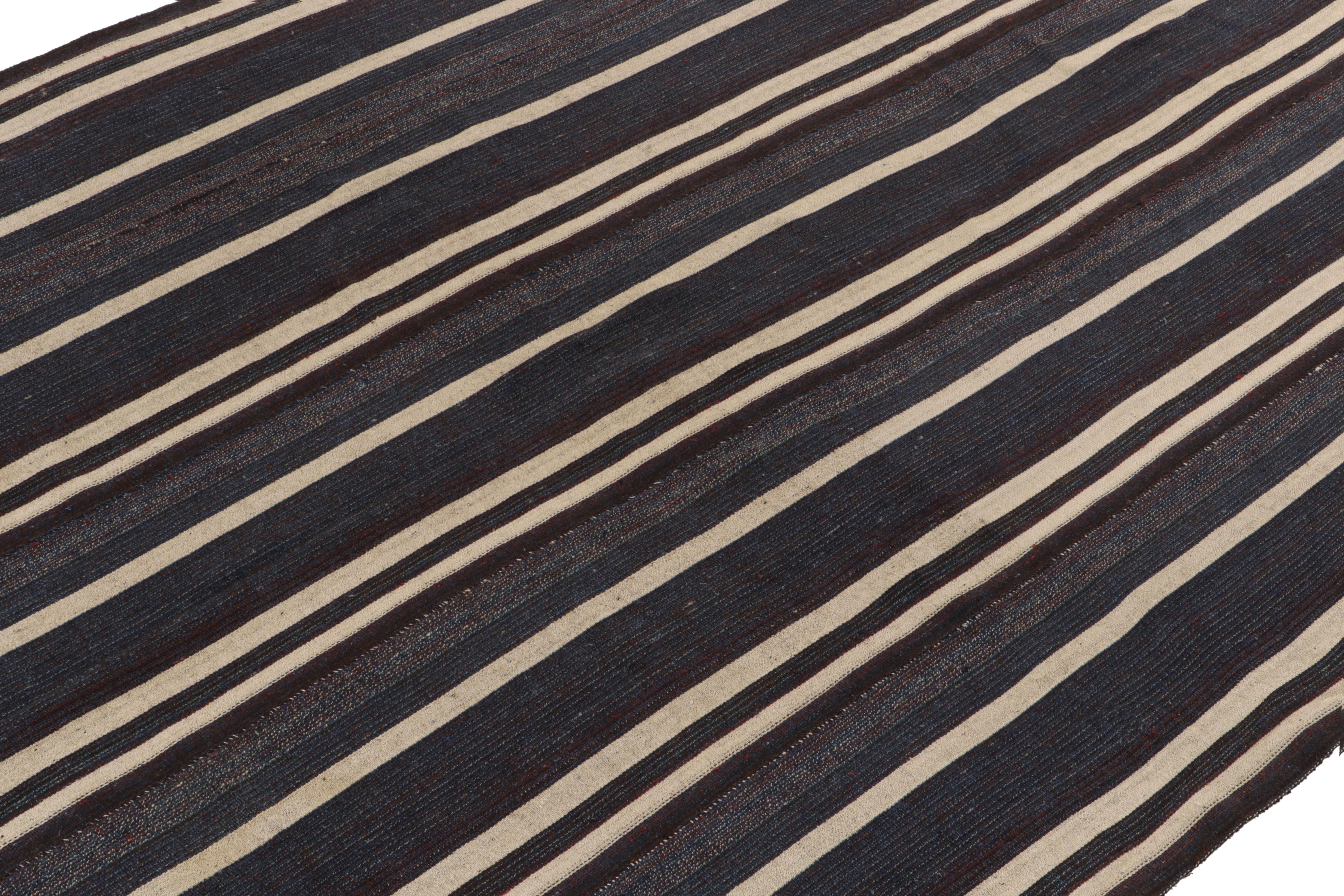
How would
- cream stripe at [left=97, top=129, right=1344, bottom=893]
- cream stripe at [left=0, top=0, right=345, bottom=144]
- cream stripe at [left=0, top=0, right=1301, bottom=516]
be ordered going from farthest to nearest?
cream stripe at [left=0, top=0, right=345, bottom=144] → cream stripe at [left=0, top=0, right=1301, bottom=516] → cream stripe at [left=97, top=129, right=1344, bottom=893]

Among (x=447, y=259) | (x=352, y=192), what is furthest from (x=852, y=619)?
(x=352, y=192)

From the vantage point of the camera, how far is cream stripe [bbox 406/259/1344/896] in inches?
32.7

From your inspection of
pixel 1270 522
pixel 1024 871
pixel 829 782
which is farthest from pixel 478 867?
pixel 1270 522

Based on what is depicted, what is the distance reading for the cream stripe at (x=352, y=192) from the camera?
3.18 feet

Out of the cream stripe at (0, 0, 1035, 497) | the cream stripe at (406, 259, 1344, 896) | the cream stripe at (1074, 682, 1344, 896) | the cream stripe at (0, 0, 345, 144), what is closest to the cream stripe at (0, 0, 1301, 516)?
the cream stripe at (0, 0, 1035, 497)

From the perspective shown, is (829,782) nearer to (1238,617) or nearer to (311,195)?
(1238,617)

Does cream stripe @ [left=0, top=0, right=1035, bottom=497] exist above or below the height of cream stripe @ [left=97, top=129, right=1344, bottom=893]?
above

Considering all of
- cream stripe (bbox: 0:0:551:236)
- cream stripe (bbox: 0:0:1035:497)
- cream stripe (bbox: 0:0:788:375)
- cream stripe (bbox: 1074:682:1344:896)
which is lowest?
cream stripe (bbox: 1074:682:1344:896)

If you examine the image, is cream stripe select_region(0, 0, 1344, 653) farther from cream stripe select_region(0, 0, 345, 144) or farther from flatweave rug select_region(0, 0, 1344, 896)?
cream stripe select_region(0, 0, 345, 144)

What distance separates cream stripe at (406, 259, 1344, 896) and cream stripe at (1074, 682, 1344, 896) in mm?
214

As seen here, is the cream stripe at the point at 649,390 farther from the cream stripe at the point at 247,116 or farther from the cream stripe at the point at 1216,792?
the cream stripe at the point at 1216,792

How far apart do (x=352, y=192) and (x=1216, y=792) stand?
2.78 ft

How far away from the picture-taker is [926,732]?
2.89 feet

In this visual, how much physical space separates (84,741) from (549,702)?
322mm
